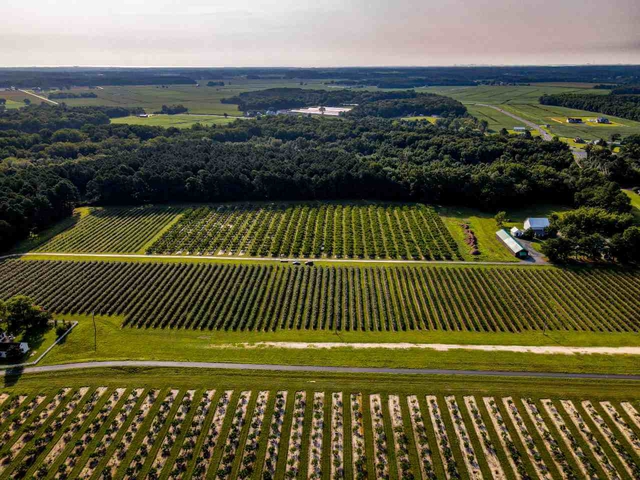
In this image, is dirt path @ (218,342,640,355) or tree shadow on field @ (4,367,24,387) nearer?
tree shadow on field @ (4,367,24,387)

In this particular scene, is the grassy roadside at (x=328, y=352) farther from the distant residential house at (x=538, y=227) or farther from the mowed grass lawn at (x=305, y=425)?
the distant residential house at (x=538, y=227)

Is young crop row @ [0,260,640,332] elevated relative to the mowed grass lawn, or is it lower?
elevated

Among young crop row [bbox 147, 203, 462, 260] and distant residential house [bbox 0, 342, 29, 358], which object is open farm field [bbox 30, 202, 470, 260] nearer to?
young crop row [bbox 147, 203, 462, 260]

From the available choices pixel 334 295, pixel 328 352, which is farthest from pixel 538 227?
pixel 328 352

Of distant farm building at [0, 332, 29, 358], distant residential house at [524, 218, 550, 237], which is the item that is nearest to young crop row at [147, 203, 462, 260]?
distant residential house at [524, 218, 550, 237]

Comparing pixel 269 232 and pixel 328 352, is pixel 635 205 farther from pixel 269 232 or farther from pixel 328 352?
pixel 328 352

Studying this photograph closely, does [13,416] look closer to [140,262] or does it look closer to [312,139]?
[140,262]

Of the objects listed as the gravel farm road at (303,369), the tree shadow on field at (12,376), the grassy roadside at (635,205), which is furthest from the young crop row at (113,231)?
the grassy roadside at (635,205)
